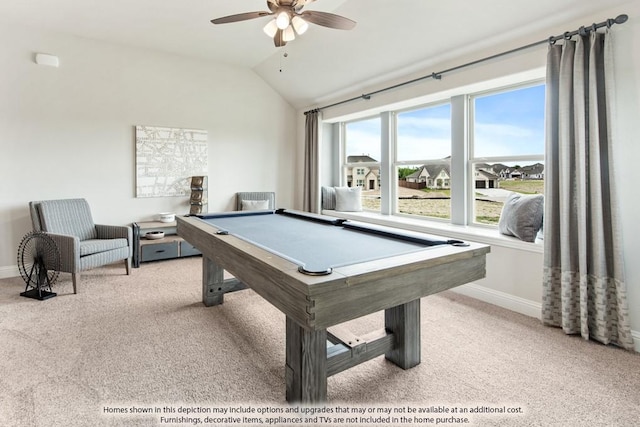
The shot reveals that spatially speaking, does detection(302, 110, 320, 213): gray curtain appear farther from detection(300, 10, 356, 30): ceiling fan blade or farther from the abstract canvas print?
detection(300, 10, 356, 30): ceiling fan blade

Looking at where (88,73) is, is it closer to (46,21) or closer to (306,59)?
(46,21)

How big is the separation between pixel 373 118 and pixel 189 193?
115 inches

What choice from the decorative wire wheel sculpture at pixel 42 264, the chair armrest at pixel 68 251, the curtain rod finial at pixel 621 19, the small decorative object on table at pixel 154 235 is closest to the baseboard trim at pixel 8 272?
the decorative wire wheel sculpture at pixel 42 264

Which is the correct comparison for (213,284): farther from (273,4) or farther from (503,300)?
(503,300)

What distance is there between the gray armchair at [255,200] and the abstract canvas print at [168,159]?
67 cm

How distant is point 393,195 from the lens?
4.84 m

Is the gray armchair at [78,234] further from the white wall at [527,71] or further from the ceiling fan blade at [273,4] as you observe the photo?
the white wall at [527,71]

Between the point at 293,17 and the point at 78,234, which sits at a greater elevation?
the point at 293,17

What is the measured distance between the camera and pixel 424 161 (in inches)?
171

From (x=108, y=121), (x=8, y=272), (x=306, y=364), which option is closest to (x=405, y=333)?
(x=306, y=364)

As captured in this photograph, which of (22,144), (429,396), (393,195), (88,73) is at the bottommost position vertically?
(429,396)

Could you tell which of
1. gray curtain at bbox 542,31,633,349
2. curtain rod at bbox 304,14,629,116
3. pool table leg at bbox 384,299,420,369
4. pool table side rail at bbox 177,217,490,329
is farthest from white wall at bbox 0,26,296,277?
gray curtain at bbox 542,31,633,349

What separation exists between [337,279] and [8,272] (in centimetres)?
461

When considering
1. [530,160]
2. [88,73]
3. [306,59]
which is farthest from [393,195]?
[88,73]
